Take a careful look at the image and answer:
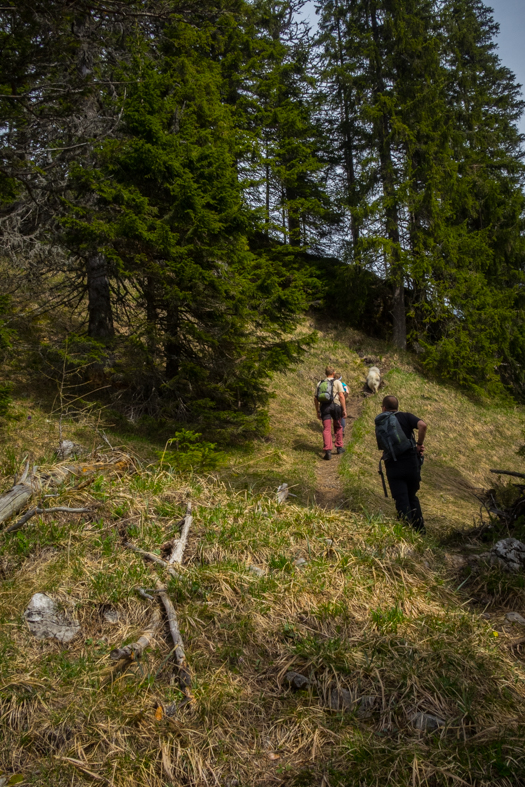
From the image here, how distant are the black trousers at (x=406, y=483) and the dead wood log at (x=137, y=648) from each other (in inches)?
130

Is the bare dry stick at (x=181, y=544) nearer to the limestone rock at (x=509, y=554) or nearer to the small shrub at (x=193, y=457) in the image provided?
the small shrub at (x=193, y=457)

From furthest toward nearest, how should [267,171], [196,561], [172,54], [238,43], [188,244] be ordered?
1. [267,171]
2. [238,43]
3. [172,54]
4. [188,244]
5. [196,561]

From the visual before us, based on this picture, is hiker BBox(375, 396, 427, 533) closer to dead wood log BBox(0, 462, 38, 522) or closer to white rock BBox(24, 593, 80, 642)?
white rock BBox(24, 593, 80, 642)

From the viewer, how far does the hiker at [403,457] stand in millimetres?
5945

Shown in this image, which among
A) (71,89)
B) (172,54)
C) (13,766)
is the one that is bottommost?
(13,766)

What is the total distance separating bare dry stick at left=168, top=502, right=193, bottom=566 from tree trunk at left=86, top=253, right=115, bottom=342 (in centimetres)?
580

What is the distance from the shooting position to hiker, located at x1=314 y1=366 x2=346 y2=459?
32.9 ft

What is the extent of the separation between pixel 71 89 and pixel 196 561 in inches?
331

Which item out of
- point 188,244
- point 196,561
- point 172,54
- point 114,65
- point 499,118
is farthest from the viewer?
point 499,118

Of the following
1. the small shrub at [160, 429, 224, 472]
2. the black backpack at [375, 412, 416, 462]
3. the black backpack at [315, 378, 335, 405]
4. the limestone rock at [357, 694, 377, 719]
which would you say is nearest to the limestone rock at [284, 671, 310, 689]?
the limestone rock at [357, 694, 377, 719]

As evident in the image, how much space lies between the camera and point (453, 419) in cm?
1584

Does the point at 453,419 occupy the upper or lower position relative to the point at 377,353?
lower

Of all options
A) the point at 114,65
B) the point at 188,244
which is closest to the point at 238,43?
the point at 114,65

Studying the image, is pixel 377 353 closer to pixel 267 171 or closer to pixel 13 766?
pixel 267 171
